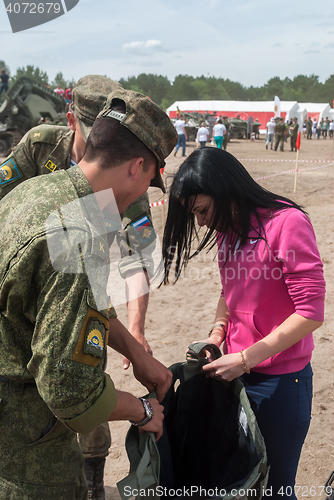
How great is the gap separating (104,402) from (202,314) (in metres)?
3.94

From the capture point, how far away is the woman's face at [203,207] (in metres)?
1.99

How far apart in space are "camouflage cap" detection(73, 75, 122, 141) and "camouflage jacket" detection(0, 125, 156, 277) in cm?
16

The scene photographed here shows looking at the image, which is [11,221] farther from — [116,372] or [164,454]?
[116,372]

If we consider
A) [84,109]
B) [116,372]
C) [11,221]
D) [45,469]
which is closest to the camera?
[11,221]

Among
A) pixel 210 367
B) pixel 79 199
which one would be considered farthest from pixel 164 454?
pixel 79 199

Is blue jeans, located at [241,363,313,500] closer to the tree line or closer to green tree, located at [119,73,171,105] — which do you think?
the tree line

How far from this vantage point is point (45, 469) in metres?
1.59

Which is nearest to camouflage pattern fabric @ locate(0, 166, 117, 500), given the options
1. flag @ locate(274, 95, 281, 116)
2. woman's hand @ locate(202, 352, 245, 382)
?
woman's hand @ locate(202, 352, 245, 382)

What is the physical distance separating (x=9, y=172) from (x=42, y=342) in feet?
5.12

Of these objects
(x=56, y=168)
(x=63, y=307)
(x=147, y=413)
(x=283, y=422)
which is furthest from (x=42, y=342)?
(x=56, y=168)

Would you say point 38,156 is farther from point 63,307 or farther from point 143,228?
point 63,307

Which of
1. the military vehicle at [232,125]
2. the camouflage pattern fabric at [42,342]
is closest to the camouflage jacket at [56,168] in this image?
the camouflage pattern fabric at [42,342]

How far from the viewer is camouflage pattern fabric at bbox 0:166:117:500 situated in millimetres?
1278

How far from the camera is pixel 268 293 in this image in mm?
1924
